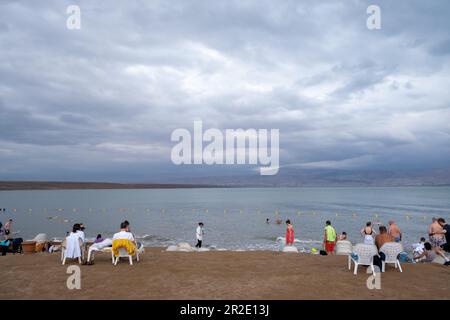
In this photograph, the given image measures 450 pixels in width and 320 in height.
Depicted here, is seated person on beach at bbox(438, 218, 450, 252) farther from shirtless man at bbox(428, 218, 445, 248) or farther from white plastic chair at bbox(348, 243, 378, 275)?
white plastic chair at bbox(348, 243, 378, 275)

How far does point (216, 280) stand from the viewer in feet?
30.7

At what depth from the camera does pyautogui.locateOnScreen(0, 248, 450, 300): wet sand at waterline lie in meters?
8.05

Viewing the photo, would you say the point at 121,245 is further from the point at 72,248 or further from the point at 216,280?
the point at 216,280

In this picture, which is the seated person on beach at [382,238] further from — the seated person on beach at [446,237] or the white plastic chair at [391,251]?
the seated person on beach at [446,237]

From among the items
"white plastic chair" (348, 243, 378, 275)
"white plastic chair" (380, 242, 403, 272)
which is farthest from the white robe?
"white plastic chair" (380, 242, 403, 272)

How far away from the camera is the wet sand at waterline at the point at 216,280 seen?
8.05 metres

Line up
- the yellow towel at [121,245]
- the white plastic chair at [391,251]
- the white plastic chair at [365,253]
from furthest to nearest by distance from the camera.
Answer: the yellow towel at [121,245]
the white plastic chair at [391,251]
the white plastic chair at [365,253]

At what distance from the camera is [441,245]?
13.1 meters

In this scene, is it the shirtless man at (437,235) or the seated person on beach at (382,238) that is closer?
the seated person on beach at (382,238)

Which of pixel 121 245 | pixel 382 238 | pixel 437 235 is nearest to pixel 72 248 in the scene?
pixel 121 245

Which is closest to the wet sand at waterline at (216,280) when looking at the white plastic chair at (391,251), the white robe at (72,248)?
the white plastic chair at (391,251)

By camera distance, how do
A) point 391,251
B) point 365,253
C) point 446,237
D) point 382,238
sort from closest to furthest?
point 365,253
point 391,251
point 382,238
point 446,237

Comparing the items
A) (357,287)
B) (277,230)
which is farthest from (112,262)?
(277,230)
